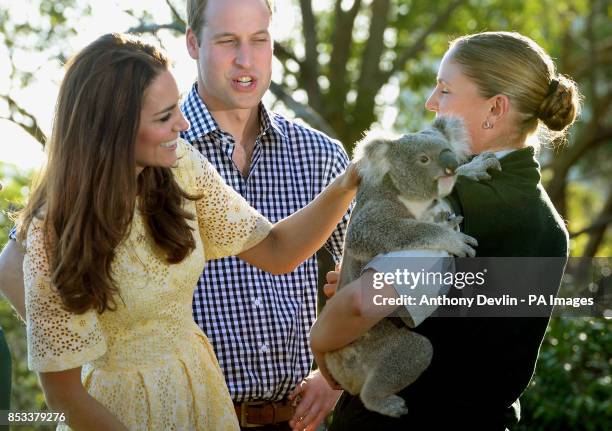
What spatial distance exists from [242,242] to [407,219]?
0.72 m

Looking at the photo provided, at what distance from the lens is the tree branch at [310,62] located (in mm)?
8945

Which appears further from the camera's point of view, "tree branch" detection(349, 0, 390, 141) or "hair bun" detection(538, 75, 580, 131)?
"tree branch" detection(349, 0, 390, 141)

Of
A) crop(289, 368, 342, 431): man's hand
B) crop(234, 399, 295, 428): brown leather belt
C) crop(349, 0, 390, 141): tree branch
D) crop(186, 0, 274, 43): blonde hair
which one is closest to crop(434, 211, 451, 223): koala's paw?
crop(289, 368, 342, 431): man's hand

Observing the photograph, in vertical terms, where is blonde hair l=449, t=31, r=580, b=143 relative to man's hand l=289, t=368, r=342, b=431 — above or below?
above

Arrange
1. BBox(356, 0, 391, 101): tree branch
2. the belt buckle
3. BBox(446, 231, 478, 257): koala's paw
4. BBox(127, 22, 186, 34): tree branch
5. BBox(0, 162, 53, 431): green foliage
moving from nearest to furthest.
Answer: BBox(446, 231, 478, 257): koala's paw, the belt buckle, BBox(127, 22, 186, 34): tree branch, BBox(0, 162, 53, 431): green foliage, BBox(356, 0, 391, 101): tree branch

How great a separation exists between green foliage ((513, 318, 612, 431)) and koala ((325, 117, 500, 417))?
3286 millimetres

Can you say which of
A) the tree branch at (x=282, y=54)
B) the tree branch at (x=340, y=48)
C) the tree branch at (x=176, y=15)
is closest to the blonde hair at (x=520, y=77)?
the tree branch at (x=176, y=15)

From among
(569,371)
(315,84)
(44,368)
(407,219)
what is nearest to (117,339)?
(44,368)

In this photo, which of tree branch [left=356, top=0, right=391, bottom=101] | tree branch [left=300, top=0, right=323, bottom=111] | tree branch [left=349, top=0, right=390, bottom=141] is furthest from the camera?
tree branch [left=356, top=0, right=391, bottom=101]

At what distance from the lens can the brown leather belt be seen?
360 centimetres

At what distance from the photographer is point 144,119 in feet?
9.59

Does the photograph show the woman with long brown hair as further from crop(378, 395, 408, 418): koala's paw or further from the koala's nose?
crop(378, 395, 408, 418): koala's paw

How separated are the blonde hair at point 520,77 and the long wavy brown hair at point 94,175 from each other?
3.42ft

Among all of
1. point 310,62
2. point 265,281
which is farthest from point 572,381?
point 310,62
